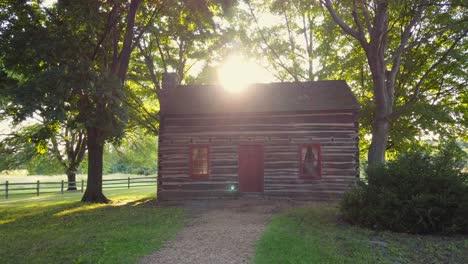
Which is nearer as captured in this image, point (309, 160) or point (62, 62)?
point (62, 62)

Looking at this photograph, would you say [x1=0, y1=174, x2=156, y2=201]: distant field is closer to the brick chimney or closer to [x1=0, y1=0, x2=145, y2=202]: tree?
the brick chimney

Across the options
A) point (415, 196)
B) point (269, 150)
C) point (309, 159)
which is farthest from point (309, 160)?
point (415, 196)

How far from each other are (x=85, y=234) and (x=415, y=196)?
9531 millimetres

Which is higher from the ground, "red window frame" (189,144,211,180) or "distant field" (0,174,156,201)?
"red window frame" (189,144,211,180)

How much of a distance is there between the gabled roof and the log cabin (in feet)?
0.17

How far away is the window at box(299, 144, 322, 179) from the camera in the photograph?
1809cm

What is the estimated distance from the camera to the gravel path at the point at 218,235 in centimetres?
780

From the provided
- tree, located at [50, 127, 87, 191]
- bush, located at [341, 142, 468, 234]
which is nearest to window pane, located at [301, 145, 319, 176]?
bush, located at [341, 142, 468, 234]

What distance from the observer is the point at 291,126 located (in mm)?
18250

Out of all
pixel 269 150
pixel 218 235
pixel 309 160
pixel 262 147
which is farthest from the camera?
pixel 262 147

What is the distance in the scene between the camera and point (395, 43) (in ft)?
74.3

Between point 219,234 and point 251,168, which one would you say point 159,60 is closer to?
point 251,168

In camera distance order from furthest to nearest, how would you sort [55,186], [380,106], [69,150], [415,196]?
[55,186] → [69,150] → [380,106] → [415,196]

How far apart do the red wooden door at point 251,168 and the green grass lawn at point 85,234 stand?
481cm
